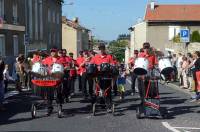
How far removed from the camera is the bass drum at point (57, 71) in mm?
13898

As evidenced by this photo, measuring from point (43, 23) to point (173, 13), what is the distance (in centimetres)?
2492

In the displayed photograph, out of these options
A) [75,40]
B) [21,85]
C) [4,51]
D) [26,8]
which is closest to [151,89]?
[21,85]

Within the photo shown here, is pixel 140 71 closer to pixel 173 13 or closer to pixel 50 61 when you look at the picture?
pixel 50 61

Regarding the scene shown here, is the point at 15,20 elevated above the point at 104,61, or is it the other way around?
the point at 15,20

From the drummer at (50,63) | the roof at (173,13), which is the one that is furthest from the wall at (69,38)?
the drummer at (50,63)

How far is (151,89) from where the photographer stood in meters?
13.8

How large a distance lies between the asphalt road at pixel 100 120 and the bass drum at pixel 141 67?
1.15 metres

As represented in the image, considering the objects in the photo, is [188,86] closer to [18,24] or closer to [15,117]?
[15,117]

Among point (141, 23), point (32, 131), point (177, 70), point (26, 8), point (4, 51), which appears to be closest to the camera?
point (32, 131)

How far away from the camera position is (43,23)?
57875 millimetres

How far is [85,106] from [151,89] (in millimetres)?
3593

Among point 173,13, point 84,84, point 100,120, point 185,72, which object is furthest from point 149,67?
point 173,13

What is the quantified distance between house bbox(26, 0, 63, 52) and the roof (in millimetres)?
13288

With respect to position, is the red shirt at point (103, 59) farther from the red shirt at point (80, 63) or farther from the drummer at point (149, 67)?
the red shirt at point (80, 63)
